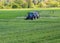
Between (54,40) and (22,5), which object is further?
(22,5)

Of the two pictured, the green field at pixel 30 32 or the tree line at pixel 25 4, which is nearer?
the green field at pixel 30 32

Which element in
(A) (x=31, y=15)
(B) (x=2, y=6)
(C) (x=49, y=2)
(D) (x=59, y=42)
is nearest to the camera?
(D) (x=59, y=42)

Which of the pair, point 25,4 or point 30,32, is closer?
point 30,32

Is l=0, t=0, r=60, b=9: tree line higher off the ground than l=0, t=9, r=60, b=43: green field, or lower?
lower

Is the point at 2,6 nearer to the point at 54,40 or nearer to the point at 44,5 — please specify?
the point at 44,5

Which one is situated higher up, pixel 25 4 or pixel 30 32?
pixel 30 32

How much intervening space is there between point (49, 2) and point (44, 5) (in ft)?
4.50

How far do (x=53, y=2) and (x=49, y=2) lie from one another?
148 centimetres

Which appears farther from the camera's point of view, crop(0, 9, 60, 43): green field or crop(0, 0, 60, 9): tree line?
crop(0, 0, 60, 9): tree line

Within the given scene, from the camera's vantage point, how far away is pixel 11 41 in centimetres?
665

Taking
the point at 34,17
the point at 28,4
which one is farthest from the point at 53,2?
the point at 34,17

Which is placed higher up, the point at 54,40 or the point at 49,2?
the point at 54,40

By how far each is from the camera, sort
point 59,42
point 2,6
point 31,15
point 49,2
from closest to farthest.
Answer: point 59,42 → point 31,15 → point 2,6 → point 49,2

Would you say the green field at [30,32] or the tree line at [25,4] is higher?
the green field at [30,32]
